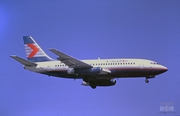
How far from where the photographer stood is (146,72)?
421 inches

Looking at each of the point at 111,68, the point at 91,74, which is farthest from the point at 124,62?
the point at 91,74

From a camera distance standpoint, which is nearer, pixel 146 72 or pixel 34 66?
pixel 146 72

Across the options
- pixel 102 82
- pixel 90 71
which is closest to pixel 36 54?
pixel 90 71

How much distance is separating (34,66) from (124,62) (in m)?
3.08

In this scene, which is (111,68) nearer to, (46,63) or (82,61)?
(82,61)

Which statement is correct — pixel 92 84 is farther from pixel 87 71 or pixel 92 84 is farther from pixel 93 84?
pixel 87 71

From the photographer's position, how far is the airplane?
10.6m

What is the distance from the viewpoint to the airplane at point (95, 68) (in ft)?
34.8

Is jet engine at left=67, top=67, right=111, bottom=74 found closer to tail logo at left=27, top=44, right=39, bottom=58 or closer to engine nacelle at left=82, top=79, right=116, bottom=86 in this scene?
engine nacelle at left=82, top=79, right=116, bottom=86

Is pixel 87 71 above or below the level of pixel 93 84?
above

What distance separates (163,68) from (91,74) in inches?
89.1

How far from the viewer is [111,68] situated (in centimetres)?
Result: 1081

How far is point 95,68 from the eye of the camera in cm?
1059

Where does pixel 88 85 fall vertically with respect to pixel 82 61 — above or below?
below
